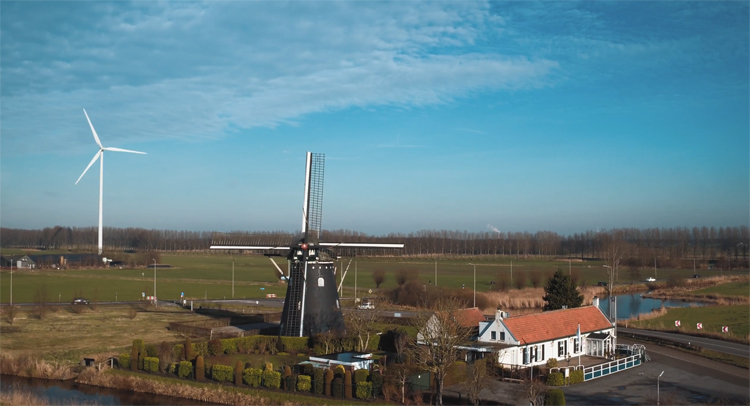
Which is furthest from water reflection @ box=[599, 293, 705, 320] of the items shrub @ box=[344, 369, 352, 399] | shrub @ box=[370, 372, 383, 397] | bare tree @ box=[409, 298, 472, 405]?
shrub @ box=[344, 369, 352, 399]

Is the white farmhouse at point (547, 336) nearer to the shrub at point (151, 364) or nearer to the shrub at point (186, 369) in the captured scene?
the shrub at point (186, 369)

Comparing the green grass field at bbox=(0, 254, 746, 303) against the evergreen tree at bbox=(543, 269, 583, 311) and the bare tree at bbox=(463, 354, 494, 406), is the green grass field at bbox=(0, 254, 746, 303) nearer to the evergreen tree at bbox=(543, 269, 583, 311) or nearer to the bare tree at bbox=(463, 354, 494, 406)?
the evergreen tree at bbox=(543, 269, 583, 311)

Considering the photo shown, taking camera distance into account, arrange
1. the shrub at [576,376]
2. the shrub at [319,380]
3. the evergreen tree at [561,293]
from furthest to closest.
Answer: the evergreen tree at [561,293]
the shrub at [576,376]
the shrub at [319,380]

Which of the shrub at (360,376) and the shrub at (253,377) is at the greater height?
the shrub at (360,376)

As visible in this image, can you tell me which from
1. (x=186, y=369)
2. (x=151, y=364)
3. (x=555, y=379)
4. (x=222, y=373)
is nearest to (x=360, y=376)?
(x=222, y=373)

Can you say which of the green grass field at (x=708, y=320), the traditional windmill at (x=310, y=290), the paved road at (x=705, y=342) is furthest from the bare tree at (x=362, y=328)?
the green grass field at (x=708, y=320)

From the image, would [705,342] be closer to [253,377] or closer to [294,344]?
[294,344]
